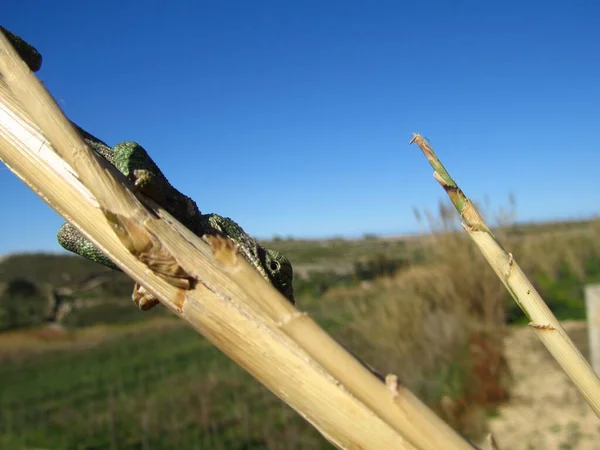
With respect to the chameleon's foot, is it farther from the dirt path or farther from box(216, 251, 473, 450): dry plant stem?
the dirt path

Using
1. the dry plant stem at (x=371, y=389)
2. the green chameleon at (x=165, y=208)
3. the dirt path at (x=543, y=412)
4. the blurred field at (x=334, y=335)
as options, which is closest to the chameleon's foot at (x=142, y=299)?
the green chameleon at (x=165, y=208)

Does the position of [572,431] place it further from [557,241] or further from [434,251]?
[557,241]

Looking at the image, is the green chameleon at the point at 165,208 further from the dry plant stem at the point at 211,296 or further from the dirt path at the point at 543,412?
the dirt path at the point at 543,412

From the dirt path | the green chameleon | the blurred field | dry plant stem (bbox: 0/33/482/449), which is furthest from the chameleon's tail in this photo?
the dirt path

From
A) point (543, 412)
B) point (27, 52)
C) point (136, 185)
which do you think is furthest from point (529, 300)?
point (543, 412)

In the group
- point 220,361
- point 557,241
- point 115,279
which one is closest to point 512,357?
point 220,361
